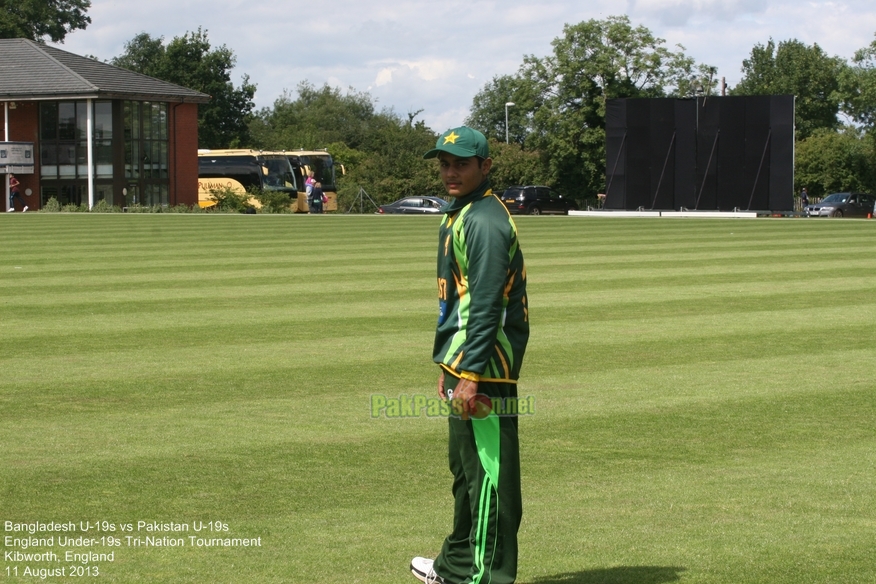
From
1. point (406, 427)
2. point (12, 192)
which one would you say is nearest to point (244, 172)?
point (12, 192)

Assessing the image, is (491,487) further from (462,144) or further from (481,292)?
(462,144)

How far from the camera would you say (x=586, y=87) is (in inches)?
3004

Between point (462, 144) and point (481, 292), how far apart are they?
61 centimetres

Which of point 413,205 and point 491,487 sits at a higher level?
→ point 413,205

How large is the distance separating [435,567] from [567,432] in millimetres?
2957

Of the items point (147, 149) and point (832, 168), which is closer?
point (147, 149)

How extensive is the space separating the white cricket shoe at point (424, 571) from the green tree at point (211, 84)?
9692 centimetres

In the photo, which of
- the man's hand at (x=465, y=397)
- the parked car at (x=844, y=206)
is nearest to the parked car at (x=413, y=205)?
the parked car at (x=844, y=206)

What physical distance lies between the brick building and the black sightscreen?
2268cm

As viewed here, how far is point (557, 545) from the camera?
5.45m

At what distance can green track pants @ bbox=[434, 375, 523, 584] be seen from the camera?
464cm

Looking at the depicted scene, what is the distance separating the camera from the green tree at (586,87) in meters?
75.1

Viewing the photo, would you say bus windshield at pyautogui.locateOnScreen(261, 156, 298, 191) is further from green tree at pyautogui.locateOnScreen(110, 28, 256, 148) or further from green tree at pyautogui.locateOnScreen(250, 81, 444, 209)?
green tree at pyautogui.locateOnScreen(110, 28, 256, 148)

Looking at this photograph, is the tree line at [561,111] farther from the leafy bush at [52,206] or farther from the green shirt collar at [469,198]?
the green shirt collar at [469,198]
